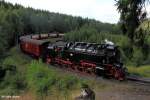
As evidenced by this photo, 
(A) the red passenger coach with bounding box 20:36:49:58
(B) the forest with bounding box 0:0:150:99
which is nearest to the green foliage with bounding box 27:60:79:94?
(B) the forest with bounding box 0:0:150:99

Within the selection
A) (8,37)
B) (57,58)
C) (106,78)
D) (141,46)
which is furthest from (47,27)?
(141,46)

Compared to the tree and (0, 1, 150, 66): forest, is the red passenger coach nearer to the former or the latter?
(0, 1, 150, 66): forest

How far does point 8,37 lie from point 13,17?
1722 centimetres

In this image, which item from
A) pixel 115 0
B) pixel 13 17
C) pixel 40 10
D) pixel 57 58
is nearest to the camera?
pixel 115 0

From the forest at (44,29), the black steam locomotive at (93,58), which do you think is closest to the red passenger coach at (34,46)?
the forest at (44,29)

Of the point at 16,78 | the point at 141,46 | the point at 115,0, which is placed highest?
the point at 115,0

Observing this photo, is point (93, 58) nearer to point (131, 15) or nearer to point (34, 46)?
point (34, 46)

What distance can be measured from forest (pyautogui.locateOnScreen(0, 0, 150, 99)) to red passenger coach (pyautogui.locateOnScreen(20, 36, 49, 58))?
1.78 metres

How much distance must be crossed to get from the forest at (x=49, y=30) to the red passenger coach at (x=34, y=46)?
178 cm

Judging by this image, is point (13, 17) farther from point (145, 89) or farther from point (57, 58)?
point (145, 89)

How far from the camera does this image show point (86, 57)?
149 ft

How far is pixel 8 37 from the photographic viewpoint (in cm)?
9269

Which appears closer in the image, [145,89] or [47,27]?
[145,89]

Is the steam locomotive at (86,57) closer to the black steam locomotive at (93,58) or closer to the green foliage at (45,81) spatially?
the black steam locomotive at (93,58)
